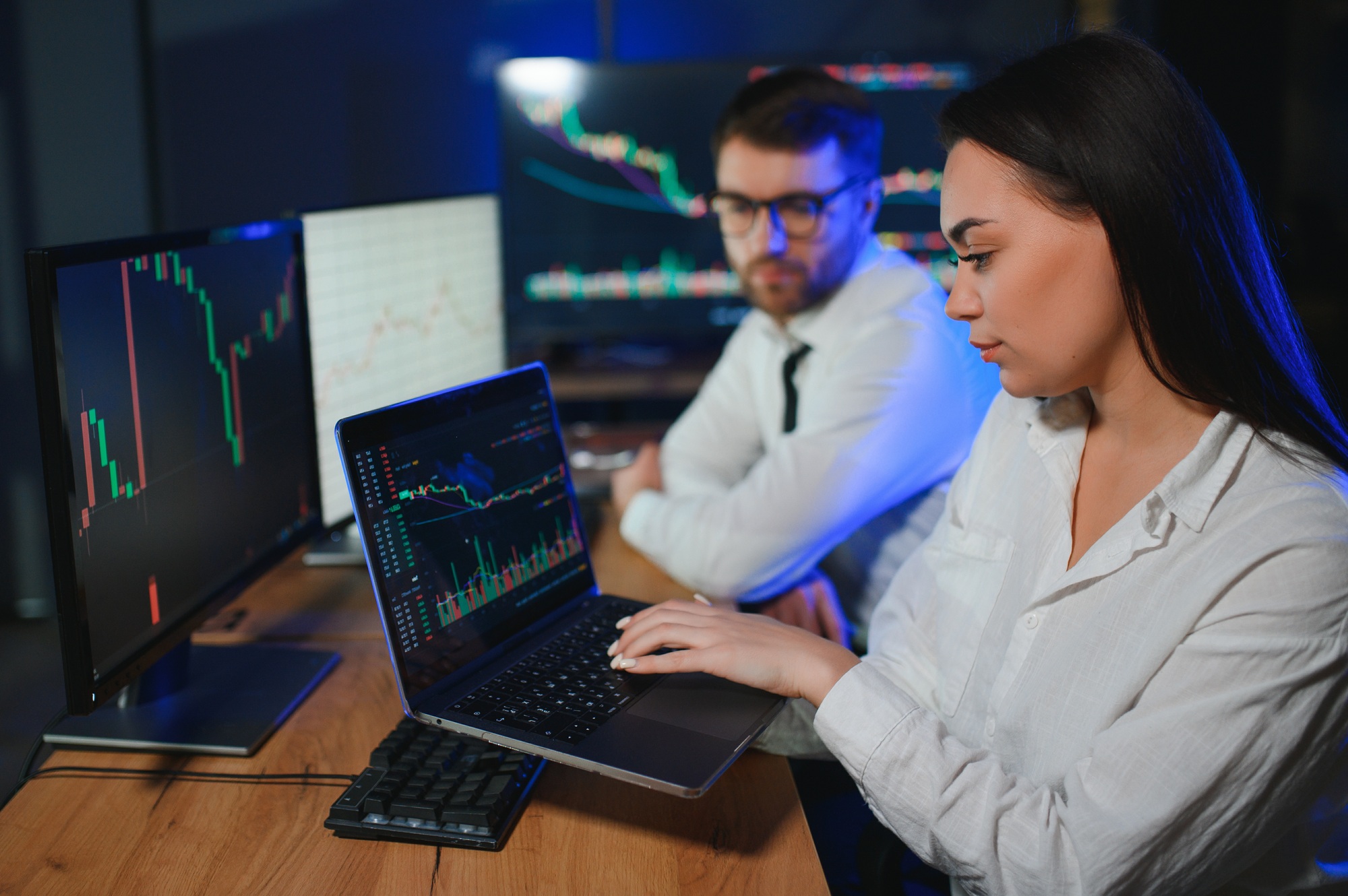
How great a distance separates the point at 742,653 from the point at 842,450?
60cm

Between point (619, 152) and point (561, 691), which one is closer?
point (561, 691)

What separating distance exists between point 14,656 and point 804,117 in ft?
7.82

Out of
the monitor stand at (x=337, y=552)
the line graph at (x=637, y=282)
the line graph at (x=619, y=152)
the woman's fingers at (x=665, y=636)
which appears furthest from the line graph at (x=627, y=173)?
the woman's fingers at (x=665, y=636)

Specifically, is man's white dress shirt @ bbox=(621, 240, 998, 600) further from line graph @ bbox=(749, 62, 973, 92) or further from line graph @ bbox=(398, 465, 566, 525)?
line graph @ bbox=(749, 62, 973, 92)

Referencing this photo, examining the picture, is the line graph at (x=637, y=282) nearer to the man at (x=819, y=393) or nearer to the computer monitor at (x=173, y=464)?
the man at (x=819, y=393)

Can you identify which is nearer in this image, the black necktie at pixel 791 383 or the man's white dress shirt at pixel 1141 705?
the man's white dress shirt at pixel 1141 705

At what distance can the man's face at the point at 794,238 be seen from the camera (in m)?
1.59

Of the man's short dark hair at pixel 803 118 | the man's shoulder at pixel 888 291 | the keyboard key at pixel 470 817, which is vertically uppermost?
the man's short dark hair at pixel 803 118

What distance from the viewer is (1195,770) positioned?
72cm

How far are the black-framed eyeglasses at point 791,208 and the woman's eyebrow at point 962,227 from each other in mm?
676

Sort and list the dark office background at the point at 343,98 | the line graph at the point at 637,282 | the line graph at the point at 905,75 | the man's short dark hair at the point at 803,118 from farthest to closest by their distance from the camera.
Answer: the line graph at the point at 637,282
the line graph at the point at 905,75
the dark office background at the point at 343,98
the man's short dark hair at the point at 803,118

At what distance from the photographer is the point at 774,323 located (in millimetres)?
1750

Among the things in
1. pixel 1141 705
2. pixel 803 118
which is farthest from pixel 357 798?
pixel 803 118

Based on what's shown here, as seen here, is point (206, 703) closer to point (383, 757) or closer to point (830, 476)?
point (383, 757)
